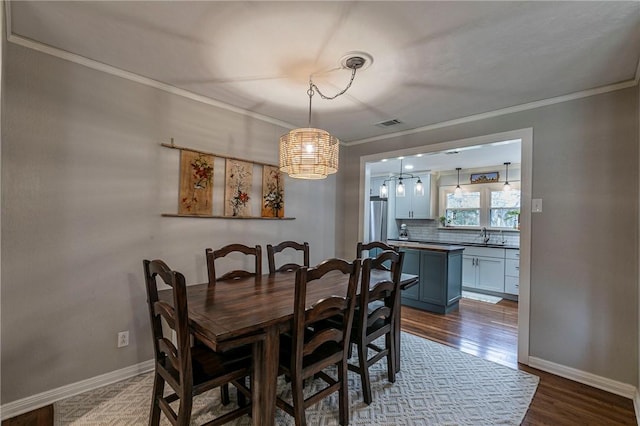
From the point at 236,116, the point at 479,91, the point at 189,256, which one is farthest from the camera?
the point at 236,116

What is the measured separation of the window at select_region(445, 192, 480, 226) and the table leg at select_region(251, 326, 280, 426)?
5.58m

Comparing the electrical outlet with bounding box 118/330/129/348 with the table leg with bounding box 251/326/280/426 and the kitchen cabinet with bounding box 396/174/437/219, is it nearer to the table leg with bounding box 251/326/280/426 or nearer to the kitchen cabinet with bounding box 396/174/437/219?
the table leg with bounding box 251/326/280/426

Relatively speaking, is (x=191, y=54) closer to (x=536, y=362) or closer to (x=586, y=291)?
(x=586, y=291)

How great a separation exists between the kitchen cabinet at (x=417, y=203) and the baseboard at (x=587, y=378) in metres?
3.83

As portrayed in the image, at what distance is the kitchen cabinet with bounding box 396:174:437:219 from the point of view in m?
6.25

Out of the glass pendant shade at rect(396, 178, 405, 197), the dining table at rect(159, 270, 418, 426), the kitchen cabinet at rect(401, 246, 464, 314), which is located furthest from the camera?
the glass pendant shade at rect(396, 178, 405, 197)

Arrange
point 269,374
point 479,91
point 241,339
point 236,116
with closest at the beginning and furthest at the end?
point 241,339
point 269,374
point 479,91
point 236,116

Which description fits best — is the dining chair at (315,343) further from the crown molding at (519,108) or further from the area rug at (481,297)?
the area rug at (481,297)

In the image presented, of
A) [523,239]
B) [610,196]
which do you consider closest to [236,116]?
[523,239]

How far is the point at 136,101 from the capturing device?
2428 millimetres

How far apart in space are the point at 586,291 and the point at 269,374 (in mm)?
2602

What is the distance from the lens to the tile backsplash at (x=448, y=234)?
18.2 ft

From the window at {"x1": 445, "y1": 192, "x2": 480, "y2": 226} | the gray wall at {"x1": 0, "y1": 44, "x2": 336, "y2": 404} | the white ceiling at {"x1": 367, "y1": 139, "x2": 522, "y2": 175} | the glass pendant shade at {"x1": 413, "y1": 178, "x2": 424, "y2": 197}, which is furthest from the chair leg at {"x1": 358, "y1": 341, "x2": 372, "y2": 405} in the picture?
the window at {"x1": 445, "y1": 192, "x2": 480, "y2": 226}

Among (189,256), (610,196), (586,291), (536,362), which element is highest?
(610,196)
